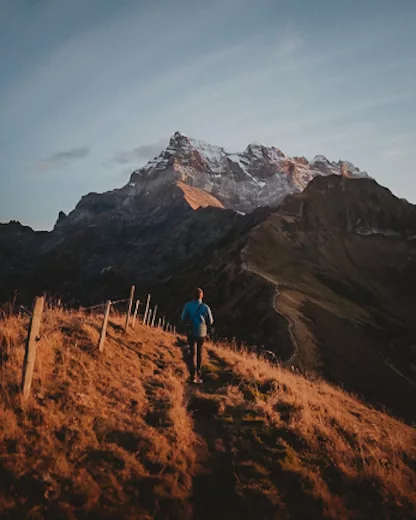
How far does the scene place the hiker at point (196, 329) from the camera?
36.0ft

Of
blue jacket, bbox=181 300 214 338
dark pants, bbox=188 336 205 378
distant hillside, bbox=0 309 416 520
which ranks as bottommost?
distant hillside, bbox=0 309 416 520

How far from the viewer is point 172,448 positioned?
6.68 meters

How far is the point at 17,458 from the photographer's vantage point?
565cm

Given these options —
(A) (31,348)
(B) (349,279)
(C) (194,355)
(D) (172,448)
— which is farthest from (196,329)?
(B) (349,279)

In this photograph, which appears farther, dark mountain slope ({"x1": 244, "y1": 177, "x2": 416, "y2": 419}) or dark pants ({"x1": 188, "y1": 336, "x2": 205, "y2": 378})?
dark mountain slope ({"x1": 244, "y1": 177, "x2": 416, "y2": 419})

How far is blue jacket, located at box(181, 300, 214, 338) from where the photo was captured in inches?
433

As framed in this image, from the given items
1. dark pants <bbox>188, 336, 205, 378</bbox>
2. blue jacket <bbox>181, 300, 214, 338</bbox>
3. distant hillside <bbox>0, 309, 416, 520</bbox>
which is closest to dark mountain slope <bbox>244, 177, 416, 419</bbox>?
dark pants <bbox>188, 336, 205, 378</bbox>

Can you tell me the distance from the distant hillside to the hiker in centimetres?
92

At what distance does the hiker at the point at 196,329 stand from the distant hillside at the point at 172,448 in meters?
0.92

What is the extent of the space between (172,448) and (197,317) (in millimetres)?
4747

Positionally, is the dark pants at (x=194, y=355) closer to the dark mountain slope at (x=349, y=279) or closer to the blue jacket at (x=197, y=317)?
the blue jacket at (x=197, y=317)

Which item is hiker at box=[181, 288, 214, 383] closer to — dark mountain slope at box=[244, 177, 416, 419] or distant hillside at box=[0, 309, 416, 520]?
distant hillside at box=[0, 309, 416, 520]

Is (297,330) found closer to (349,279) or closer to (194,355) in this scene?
(194,355)

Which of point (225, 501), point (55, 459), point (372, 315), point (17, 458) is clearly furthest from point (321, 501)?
point (372, 315)
